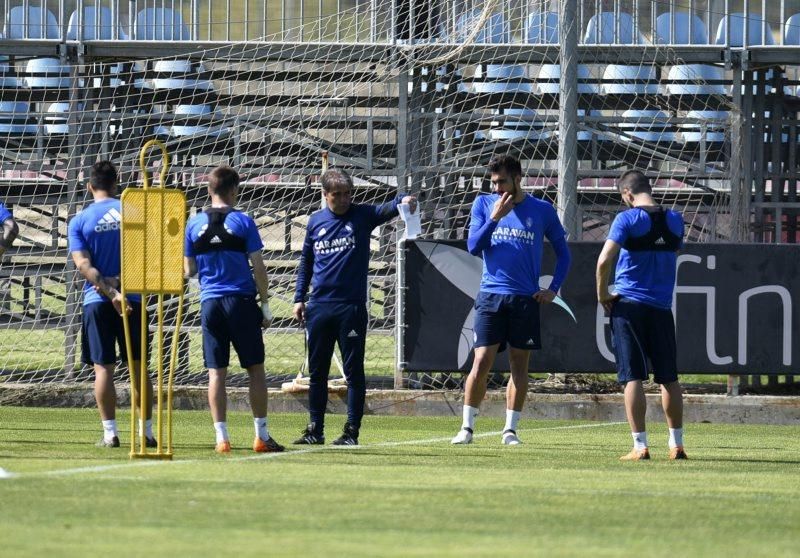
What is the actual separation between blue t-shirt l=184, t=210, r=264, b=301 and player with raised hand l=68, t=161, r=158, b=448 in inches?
23.8

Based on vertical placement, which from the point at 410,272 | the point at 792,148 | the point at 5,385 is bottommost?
the point at 5,385

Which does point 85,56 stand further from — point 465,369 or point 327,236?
point 327,236

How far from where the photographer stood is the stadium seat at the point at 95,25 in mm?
18328

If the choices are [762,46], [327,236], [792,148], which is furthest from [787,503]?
[792,148]

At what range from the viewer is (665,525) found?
5957mm

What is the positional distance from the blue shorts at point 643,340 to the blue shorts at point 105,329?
10.1 feet

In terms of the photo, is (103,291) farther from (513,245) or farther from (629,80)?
(629,80)

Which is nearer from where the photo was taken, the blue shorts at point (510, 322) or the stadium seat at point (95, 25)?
the blue shorts at point (510, 322)

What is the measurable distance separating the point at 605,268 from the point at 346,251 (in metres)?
1.78

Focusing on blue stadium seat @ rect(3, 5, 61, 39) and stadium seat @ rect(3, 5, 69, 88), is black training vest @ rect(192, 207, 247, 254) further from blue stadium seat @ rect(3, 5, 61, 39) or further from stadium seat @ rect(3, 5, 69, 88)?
blue stadium seat @ rect(3, 5, 61, 39)

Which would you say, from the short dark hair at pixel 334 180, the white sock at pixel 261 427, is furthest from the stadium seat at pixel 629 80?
the white sock at pixel 261 427

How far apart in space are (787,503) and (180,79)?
44.8 ft

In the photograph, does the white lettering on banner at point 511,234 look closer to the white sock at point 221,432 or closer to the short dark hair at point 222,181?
the short dark hair at point 222,181

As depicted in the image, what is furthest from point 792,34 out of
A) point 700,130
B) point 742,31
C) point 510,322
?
point 510,322
